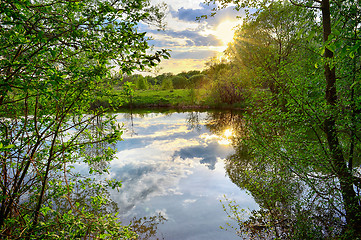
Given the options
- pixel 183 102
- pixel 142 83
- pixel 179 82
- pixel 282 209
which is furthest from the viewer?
pixel 179 82

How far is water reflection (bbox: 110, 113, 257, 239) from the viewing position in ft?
27.2

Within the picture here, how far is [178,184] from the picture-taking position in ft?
38.6

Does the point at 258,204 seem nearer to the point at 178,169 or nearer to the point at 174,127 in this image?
the point at 178,169

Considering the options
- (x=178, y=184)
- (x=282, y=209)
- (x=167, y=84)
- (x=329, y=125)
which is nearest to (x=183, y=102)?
(x=167, y=84)

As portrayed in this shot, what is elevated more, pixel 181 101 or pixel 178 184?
pixel 181 101

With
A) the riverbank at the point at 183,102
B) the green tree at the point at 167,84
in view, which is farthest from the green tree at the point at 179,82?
the riverbank at the point at 183,102

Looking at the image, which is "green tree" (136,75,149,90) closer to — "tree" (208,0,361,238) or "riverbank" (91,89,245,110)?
"riverbank" (91,89,245,110)

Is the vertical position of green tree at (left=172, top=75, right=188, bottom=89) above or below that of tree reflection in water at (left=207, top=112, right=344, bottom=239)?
above

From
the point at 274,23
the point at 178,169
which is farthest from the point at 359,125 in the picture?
the point at 274,23

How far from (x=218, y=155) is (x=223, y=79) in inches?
1180

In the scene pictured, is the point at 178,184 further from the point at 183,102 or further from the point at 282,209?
the point at 183,102

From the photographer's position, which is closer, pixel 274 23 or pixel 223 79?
pixel 274 23

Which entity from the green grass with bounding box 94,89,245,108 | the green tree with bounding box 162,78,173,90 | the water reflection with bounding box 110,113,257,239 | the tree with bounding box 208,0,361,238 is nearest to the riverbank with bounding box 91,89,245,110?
the green grass with bounding box 94,89,245,108

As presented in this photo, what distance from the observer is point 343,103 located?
5559mm
